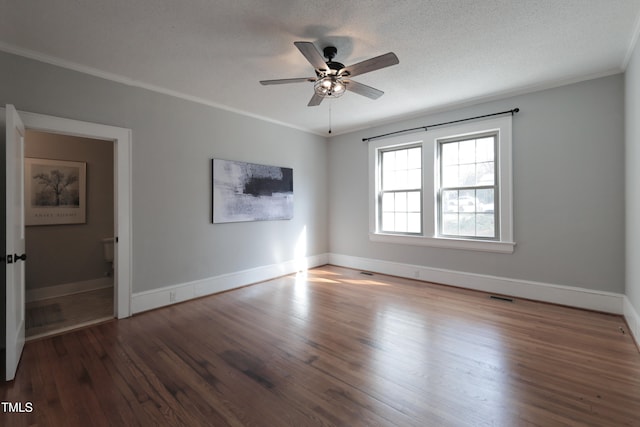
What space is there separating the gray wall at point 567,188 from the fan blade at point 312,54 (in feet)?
9.17

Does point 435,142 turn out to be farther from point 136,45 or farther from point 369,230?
point 136,45

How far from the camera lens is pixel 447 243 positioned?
441 cm

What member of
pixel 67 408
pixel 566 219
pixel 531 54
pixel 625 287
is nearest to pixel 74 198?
pixel 67 408

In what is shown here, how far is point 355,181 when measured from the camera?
5594 mm

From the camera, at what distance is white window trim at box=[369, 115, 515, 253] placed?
152 inches

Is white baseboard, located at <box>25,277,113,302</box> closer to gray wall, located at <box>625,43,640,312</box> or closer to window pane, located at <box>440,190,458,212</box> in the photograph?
window pane, located at <box>440,190,458,212</box>

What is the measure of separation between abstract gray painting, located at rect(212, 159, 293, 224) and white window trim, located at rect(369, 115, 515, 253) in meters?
1.60

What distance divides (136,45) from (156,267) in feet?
7.91

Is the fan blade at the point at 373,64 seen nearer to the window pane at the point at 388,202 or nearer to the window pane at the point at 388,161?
the window pane at the point at 388,161

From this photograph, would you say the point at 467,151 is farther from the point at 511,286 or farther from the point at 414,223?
the point at 511,286

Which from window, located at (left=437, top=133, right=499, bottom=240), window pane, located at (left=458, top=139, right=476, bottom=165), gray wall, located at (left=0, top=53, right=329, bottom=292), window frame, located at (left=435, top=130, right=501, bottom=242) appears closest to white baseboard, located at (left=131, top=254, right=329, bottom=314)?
gray wall, located at (left=0, top=53, right=329, bottom=292)

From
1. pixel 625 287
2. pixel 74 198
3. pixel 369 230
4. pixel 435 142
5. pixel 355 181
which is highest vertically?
pixel 435 142

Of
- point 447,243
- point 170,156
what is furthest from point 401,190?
point 170,156

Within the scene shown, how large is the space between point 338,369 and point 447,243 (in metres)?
2.96
